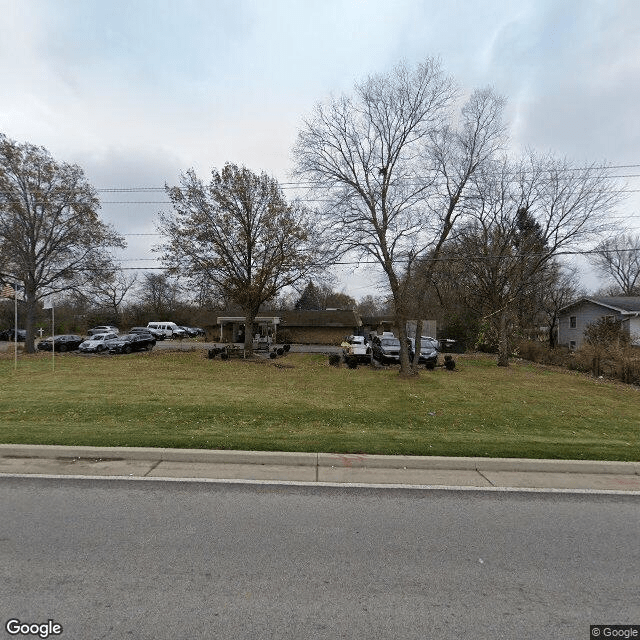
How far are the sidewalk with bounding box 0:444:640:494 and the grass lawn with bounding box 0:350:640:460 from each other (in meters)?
0.32

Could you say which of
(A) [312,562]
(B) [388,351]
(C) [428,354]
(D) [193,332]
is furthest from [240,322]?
(A) [312,562]

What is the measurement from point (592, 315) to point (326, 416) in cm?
3186

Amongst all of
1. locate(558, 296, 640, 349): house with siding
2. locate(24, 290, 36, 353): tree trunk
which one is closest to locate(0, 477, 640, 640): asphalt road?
locate(558, 296, 640, 349): house with siding

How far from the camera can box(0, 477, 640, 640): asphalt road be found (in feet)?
8.63

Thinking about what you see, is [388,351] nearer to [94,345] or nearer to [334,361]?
[334,361]

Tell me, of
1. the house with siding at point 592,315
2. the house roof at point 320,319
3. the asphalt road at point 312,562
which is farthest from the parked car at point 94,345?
the house with siding at point 592,315

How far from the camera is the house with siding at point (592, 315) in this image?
2806 cm

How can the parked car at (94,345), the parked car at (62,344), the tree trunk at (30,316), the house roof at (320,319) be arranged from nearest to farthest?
1. the tree trunk at (30,316)
2. the parked car at (94,345)
3. the parked car at (62,344)
4. the house roof at (320,319)

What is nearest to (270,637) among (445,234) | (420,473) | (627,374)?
(420,473)

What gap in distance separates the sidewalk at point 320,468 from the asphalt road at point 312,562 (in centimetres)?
42

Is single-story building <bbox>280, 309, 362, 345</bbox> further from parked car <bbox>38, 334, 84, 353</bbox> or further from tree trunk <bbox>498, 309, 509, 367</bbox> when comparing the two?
tree trunk <bbox>498, 309, 509, 367</bbox>

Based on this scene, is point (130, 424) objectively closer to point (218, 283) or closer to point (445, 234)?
point (445, 234)

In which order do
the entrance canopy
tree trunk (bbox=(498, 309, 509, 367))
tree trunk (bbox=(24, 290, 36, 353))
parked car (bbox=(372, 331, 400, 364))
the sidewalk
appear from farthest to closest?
the entrance canopy
tree trunk (bbox=(24, 290, 36, 353))
tree trunk (bbox=(498, 309, 509, 367))
parked car (bbox=(372, 331, 400, 364))
the sidewalk

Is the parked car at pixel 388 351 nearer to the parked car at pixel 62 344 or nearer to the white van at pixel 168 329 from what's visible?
the parked car at pixel 62 344
